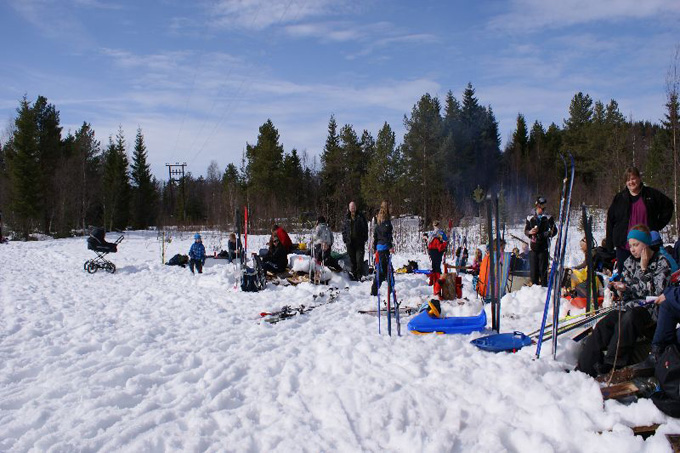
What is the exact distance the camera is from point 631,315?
12.4ft

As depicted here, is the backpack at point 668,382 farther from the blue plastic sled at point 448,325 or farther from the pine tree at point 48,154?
the pine tree at point 48,154

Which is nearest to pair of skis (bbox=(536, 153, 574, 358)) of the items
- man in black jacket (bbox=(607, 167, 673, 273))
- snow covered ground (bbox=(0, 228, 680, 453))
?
snow covered ground (bbox=(0, 228, 680, 453))

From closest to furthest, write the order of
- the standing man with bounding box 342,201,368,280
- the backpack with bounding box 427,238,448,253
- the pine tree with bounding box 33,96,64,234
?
1. the backpack with bounding box 427,238,448,253
2. the standing man with bounding box 342,201,368,280
3. the pine tree with bounding box 33,96,64,234

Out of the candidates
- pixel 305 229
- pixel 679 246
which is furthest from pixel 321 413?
pixel 305 229

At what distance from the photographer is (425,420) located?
332 centimetres

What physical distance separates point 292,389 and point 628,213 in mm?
4228

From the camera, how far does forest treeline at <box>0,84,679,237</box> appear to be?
29.9 metres

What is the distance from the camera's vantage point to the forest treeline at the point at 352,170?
29891 mm

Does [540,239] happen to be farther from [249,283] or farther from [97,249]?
[97,249]

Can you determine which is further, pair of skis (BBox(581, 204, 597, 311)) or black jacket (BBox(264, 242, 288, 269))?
black jacket (BBox(264, 242, 288, 269))

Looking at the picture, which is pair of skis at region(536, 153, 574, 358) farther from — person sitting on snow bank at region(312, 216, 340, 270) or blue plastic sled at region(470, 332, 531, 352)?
person sitting on snow bank at region(312, 216, 340, 270)

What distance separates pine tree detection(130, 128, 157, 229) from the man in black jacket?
151ft

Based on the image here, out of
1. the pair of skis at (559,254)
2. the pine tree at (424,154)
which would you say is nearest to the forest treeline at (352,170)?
the pine tree at (424,154)

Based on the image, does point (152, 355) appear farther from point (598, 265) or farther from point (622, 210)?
point (598, 265)
